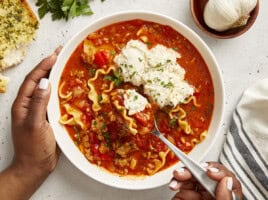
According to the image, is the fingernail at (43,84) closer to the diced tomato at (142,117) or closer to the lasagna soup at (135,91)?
the lasagna soup at (135,91)

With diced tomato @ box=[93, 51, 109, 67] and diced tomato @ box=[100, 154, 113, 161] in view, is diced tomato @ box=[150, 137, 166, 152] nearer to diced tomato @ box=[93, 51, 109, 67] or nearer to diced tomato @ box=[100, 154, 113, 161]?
diced tomato @ box=[100, 154, 113, 161]

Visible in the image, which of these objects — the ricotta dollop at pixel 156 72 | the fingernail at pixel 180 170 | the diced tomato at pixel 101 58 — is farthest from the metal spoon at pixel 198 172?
the diced tomato at pixel 101 58

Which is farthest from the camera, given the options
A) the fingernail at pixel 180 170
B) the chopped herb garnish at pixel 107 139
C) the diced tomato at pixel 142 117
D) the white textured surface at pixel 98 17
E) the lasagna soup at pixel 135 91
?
the white textured surface at pixel 98 17

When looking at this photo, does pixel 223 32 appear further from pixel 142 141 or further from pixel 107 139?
pixel 107 139

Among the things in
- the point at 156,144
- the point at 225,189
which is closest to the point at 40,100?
the point at 156,144

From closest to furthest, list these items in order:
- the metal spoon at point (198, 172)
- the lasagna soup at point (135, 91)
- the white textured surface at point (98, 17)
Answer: the metal spoon at point (198, 172)
the lasagna soup at point (135, 91)
the white textured surface at point (98, 17)

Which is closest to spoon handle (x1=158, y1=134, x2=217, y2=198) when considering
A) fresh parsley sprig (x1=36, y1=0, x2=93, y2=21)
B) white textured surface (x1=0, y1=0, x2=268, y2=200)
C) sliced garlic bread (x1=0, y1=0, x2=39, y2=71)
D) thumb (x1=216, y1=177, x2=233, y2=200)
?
thumb (x1=216, y1=177, x2=233, y2=200)
